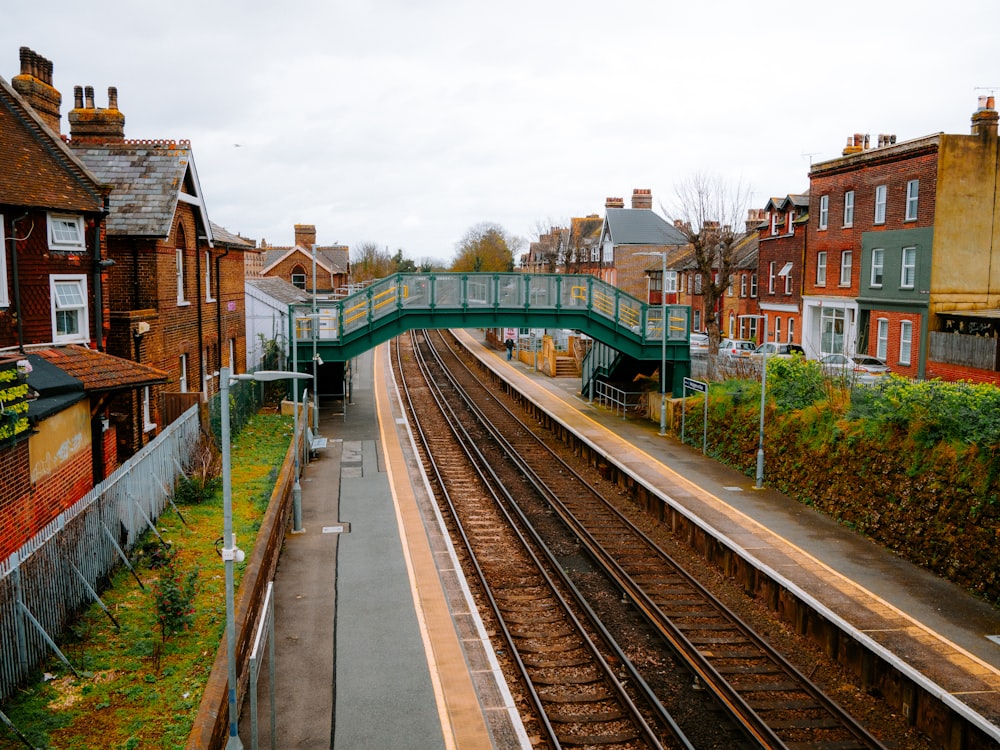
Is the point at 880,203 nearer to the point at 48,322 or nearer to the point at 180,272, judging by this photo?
A: the point at 180,272

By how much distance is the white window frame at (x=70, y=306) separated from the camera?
16125mm

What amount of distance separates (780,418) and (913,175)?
15.6 meters

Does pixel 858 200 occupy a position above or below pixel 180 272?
above

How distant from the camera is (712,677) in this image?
11.8 meters

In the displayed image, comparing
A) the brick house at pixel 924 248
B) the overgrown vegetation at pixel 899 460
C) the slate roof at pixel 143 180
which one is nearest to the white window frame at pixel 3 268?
the slate roof at pixel 143 180

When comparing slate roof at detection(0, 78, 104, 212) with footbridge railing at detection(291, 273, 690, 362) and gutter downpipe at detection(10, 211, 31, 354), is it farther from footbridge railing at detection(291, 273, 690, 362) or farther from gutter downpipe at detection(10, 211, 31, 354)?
footbridge railing at detection(291, 273, 690, 362)

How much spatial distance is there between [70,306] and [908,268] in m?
29.0

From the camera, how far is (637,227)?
6562 cm

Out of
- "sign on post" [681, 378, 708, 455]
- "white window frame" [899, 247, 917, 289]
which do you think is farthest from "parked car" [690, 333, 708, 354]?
"sign on post" [681, 378, 708, 455]

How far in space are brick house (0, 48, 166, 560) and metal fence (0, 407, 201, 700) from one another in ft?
3.00

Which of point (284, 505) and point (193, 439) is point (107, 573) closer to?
point (284, 505)

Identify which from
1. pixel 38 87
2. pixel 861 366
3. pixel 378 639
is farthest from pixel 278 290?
pixel 378 639

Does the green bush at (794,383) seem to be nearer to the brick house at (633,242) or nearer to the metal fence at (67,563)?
the metal fence at (67,563)

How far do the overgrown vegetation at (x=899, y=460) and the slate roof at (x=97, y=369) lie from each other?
47.5 ft
